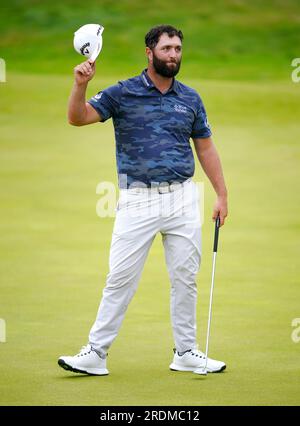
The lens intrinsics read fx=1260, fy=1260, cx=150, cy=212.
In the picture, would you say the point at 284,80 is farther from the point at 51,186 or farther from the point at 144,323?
the point at 144,323

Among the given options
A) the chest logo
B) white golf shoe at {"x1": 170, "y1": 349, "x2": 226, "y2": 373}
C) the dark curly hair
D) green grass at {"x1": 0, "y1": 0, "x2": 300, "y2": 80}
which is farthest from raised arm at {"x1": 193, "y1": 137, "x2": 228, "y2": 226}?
green grass at {"x1": 0, "y1": 0, "x2": 300, "y2": 80}

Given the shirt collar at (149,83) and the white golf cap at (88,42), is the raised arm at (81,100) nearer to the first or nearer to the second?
the white golf cap at (88,42)

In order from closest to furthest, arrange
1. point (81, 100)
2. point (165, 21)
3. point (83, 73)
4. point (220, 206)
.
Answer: point (83, 73), point (81, 100), point (220, 206), point (165, 21)

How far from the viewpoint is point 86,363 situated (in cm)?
681

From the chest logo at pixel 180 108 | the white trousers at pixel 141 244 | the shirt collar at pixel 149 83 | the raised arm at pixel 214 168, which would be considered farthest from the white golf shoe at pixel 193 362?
the shirt collar at pixel 149 83

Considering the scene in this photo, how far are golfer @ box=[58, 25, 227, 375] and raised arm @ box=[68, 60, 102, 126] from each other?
0.01m

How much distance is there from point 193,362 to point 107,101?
1.51 meters

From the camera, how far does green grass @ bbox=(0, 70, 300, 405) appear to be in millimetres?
6621

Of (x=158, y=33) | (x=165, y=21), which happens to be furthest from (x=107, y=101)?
(x=165, y=21)

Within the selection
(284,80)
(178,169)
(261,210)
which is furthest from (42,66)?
(178,169)

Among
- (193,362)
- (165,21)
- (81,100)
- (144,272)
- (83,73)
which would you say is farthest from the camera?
(165,21)

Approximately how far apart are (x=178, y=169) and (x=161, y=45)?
2.22ft

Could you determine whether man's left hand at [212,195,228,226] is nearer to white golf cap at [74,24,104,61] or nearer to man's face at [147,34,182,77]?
man's face at [147,34,182,77]

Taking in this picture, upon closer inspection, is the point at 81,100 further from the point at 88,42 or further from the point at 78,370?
the point at 78,370
